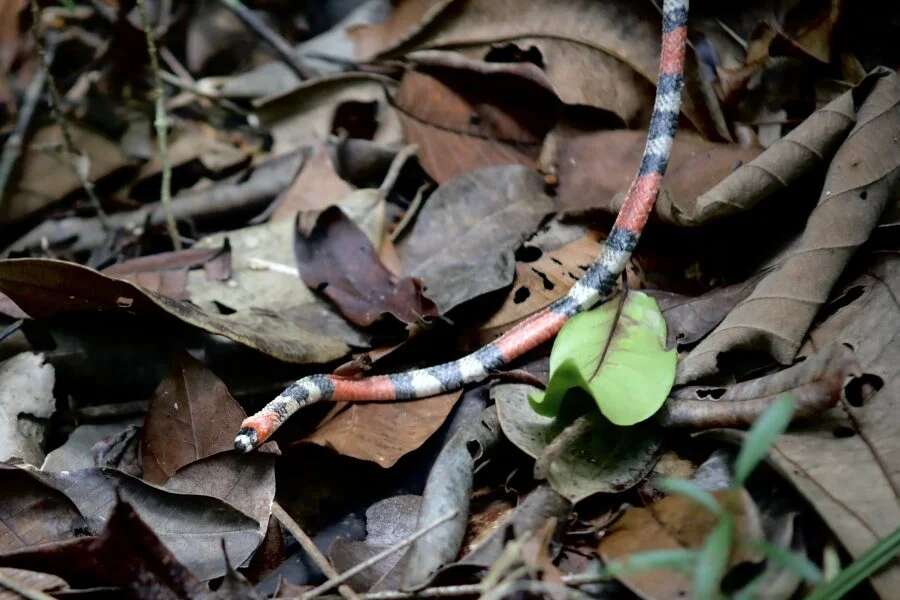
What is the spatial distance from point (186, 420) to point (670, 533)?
1502mm

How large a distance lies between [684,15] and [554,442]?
1571mm

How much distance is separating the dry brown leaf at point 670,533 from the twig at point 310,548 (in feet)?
2.04

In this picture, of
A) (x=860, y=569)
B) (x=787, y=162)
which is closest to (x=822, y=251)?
(x=787, y=162)

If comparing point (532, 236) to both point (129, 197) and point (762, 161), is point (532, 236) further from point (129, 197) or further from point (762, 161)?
point (129, 197)

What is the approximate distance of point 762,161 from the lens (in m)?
2.59

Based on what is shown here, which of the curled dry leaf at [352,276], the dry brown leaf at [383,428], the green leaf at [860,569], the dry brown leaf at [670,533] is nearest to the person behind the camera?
the green leaf at [860,569]

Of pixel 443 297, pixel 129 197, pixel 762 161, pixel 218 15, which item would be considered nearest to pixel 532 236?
pixel 443 297

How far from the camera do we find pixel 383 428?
2.60 metres

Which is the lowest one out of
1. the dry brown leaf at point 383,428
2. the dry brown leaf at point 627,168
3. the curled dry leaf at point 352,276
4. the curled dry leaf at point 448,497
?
the dry brown leaf at point 383,428

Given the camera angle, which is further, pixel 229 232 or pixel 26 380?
pixel 229 232

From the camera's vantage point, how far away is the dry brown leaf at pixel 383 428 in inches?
97.9

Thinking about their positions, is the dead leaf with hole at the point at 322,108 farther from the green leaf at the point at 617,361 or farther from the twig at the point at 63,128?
the green leaf at the point at 617,361

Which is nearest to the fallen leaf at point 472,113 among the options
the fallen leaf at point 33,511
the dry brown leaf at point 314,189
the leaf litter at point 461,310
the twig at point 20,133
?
the leaf litter at point 461,310

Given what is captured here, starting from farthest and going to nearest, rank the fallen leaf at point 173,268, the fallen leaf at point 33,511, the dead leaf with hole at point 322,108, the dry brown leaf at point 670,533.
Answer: the dead leaf with hole at point 322,108, the fallen leaf at point 173,268, the fallen leaf at point 33,511, the dry brown leaf at point 670,533
